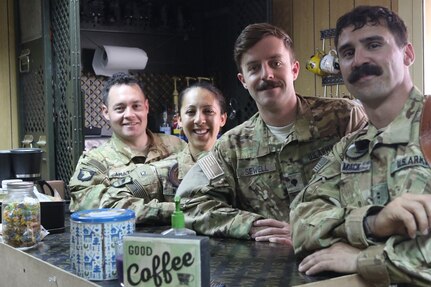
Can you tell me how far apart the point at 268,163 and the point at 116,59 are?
7.68 feet

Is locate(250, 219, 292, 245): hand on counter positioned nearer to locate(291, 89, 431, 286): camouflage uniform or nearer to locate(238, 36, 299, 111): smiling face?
locate(291, 89, 431, 286): camouflage uniform

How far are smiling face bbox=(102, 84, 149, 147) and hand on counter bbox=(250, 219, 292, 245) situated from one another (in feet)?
4.00

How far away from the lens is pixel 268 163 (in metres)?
2.44

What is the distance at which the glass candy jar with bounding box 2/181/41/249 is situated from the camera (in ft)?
5.98

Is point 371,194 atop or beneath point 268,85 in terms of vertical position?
beneath

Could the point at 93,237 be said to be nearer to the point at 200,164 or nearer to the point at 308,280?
the point at 308,280

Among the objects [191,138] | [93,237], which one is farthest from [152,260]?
[191,138]

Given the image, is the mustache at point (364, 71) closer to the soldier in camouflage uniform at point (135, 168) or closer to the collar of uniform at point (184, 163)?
the soldier in camouflage uniform at point (135, 168)

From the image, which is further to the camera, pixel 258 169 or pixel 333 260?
pixel 258 169

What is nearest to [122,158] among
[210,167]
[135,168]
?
[135,168]

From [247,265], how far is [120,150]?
1.64 m

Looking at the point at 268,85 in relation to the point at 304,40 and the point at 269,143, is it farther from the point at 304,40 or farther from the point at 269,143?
the point at 304,40

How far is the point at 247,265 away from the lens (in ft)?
5.51

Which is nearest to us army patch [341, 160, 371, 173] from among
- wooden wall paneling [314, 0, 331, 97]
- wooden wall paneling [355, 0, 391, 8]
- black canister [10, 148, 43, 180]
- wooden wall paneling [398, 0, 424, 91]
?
black canister [10, 148, 43, 180]
